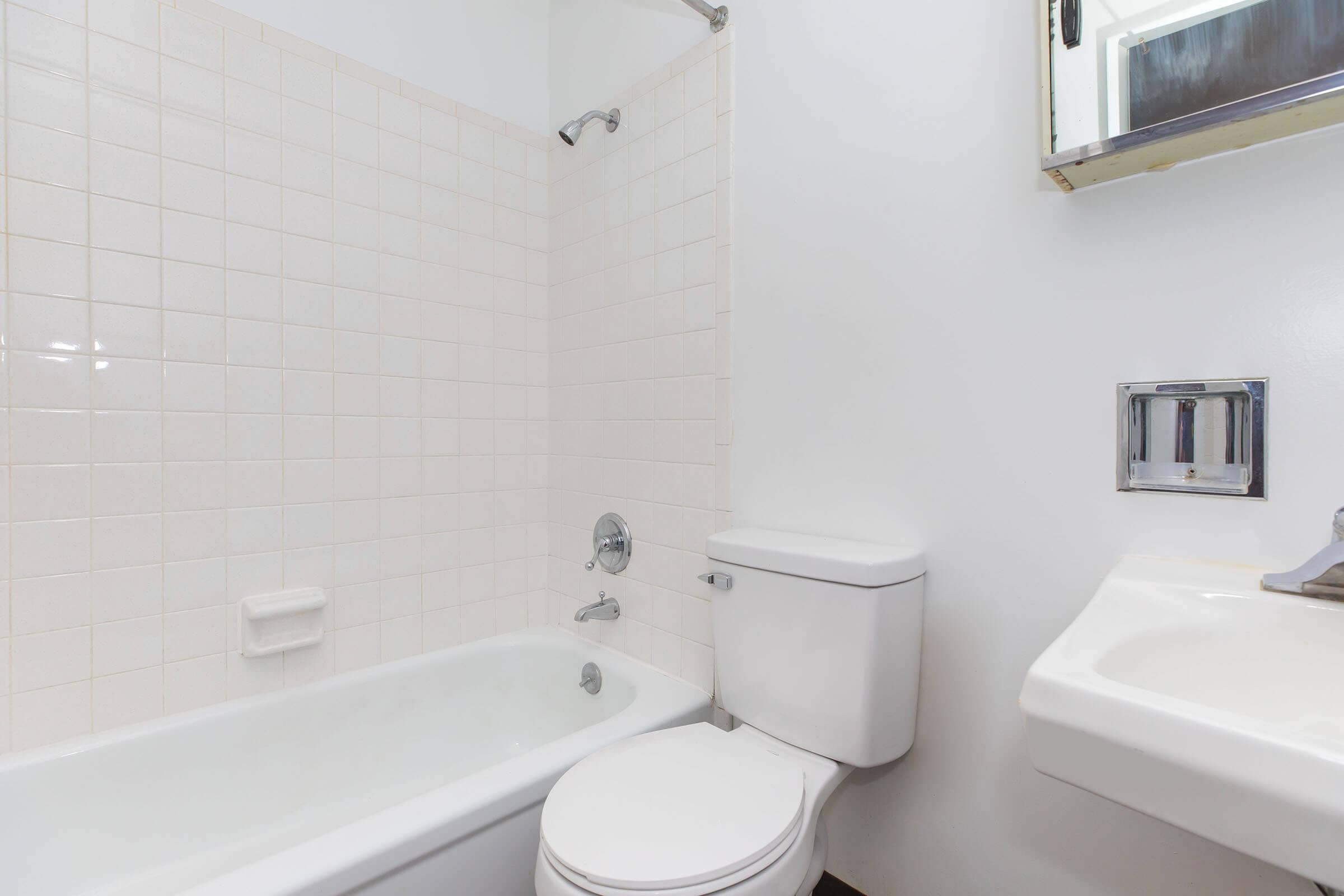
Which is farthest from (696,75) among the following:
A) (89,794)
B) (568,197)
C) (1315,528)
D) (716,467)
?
(89,794)

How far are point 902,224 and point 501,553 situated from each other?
1.41 m

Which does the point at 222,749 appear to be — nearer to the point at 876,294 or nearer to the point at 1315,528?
the point at 876,294

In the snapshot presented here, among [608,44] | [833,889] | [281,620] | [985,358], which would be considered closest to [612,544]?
[281,620]

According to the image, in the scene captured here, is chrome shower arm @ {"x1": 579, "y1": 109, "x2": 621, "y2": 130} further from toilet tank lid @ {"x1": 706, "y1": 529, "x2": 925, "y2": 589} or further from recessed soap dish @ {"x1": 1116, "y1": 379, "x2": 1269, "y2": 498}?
recessed soap dish @ {"x1": 1116, "y1": 379, "x2": 1269, "y2": 498}

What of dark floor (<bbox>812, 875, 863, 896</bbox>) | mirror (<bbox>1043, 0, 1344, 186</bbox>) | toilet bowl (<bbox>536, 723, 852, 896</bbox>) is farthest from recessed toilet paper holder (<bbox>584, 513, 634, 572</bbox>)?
mirror (<bbox>1043, 0, 1344, 186</bbox>)

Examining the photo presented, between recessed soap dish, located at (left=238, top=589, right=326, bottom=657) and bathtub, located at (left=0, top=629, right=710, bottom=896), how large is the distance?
12 centimetres

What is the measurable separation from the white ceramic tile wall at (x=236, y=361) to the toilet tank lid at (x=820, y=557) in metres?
0.28

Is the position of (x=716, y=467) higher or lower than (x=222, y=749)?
higher

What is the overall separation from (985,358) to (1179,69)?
1.50 ft

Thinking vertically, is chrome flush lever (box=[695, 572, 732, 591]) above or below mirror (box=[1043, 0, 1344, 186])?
below

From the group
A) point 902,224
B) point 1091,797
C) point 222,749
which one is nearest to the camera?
point 1091,797

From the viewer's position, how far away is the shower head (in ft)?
5.52

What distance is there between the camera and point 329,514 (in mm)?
1590

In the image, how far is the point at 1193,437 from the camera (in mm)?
894
